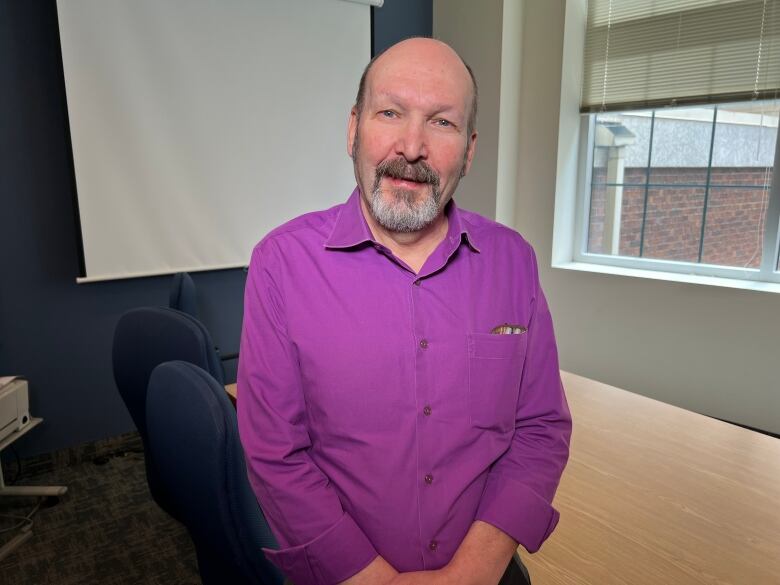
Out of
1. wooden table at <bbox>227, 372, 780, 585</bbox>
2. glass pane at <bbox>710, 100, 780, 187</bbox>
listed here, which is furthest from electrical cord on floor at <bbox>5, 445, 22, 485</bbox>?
glass pane at <bbox>710, 100, 780, 187</bbox>

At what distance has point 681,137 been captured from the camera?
3.11 meters

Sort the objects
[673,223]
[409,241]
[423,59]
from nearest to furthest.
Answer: [423,59] → [409,241] → [673,223]

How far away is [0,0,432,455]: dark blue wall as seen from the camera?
253cm

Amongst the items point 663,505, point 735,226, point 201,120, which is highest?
point 201,120

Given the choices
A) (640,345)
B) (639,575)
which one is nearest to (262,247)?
(639,575)

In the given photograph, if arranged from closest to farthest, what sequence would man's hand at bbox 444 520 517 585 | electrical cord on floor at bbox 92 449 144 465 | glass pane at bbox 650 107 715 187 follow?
man's hand at bbox 444 520 517 585 → electrical cord on floor at bbox 92 449 144 465 → glass pane at bbox 650 107 715 187

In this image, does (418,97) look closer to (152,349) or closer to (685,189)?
(152,349)

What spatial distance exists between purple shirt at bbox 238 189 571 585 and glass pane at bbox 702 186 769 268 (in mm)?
2481

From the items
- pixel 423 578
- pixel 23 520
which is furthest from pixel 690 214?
pixel 23 520

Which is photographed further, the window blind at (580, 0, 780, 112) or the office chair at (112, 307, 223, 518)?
the window blind at (580, 0, 780, 112)

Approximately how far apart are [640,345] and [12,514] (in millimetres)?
3373

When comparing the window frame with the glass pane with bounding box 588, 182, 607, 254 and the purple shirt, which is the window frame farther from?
the purple shirt

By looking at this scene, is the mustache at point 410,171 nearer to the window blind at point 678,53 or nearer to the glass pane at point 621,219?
the window blind at point 678,53

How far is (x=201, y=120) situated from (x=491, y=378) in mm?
2506
